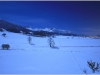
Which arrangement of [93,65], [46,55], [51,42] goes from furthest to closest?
[51,42], [46,55], [93,65]

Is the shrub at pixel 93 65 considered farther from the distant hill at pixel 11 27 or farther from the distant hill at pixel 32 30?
the distant hill at pixel 11 27

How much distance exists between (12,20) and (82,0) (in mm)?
1748

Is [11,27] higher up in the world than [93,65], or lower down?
higher up

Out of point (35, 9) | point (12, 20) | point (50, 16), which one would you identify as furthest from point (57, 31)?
point (12, 20)

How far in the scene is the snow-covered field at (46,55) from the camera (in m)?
4.67

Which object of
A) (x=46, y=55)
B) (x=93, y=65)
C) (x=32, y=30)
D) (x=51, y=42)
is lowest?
(x=93, y=65)

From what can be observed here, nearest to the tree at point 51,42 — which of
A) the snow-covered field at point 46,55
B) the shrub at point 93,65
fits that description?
the snow-covered field at point 46,55

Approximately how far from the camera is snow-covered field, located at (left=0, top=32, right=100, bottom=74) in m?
4.67

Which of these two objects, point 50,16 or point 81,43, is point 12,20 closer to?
point 50,16

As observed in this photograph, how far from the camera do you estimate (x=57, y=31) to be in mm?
4945

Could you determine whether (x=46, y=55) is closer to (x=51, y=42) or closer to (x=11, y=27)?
(x=51, y=42)

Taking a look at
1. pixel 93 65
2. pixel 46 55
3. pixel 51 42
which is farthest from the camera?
pixel 51 42

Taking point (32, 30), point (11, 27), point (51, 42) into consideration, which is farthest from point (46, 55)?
point (11, 27)

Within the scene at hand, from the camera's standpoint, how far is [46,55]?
4801 mm
